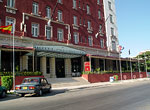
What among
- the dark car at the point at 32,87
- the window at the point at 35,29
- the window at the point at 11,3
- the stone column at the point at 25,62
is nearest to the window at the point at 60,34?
the window at the point at 35,29

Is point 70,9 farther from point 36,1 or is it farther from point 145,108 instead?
point 145,108

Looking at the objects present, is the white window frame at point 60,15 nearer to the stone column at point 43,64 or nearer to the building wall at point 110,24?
the stone column at point 43,64

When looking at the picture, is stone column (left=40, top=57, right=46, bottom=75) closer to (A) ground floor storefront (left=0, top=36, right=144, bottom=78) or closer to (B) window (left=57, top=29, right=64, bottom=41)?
(A) ground floor storefront (left=0, top=36, right=144, bottom=78)

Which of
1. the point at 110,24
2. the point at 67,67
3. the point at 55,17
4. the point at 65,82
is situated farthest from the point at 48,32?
the point at 110,24

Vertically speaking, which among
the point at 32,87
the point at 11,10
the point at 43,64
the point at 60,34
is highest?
the point at 11,10

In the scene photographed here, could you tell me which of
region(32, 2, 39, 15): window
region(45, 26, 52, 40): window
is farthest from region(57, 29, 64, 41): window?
region(32, 2, 39, 15): window

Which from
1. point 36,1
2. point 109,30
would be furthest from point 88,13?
point 36,1

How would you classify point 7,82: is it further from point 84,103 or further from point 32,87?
point 84,103

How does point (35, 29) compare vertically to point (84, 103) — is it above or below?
above

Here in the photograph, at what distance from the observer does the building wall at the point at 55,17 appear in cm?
2345

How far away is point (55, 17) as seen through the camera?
28766 millimetres

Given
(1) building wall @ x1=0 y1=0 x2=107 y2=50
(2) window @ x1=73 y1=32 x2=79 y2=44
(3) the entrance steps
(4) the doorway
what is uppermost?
(1) building wall @ x1=0 y1=0 x2=107 y2=50

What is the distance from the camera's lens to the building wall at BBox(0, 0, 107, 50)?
76.9 ft

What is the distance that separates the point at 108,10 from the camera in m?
42.0
